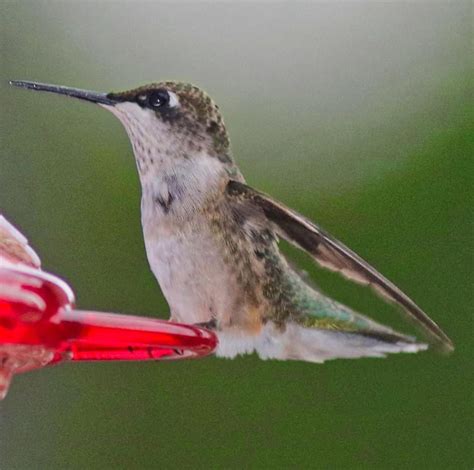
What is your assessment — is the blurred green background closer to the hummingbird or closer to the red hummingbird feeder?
the hummingbird

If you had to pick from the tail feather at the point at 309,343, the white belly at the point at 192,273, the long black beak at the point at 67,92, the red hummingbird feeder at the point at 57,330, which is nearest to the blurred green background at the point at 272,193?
the tail feather at the point at 309,343

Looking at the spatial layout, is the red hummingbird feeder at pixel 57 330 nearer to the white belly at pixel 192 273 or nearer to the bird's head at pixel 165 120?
the white belly at pixel 192 273

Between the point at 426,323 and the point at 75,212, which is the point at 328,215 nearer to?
the point at 75,212

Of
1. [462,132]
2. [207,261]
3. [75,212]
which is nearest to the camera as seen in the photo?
[207,261]

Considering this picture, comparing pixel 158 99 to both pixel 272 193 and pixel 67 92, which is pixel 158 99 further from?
pixel 272 193

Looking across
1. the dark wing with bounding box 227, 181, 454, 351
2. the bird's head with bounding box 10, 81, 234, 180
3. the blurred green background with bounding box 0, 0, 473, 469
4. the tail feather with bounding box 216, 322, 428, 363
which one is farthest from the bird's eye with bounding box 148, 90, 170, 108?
the blurred green background with bounding box 0, 0, 473, 469

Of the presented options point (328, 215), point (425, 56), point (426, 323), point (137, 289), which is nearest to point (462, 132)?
point (328, 215)
